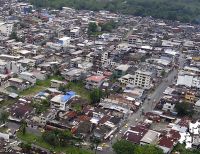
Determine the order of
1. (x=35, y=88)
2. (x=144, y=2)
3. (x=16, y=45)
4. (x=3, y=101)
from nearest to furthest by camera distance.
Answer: (x=3, y=101)
(x=35, y=88)
(x=16, y=45)
(x=144, y=2)

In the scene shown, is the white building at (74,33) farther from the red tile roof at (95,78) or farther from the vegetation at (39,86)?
the red tile roof at (95,78)

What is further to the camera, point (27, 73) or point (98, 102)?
point (27, 73)

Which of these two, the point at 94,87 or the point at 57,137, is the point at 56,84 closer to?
the point at 94,87

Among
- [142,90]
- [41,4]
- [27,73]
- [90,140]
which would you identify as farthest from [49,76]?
[41,4]

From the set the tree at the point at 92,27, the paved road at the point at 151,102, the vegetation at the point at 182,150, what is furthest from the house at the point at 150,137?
the tree at the point at 92,27

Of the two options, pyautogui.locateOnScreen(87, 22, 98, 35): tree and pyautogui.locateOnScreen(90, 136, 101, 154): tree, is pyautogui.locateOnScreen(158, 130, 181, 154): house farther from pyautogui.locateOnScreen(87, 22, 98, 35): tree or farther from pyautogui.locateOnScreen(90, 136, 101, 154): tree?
pyautogui.locateOnScreen(87, 22, 98, 35): tree

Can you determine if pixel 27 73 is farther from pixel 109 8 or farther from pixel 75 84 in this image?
pixel 109 8
